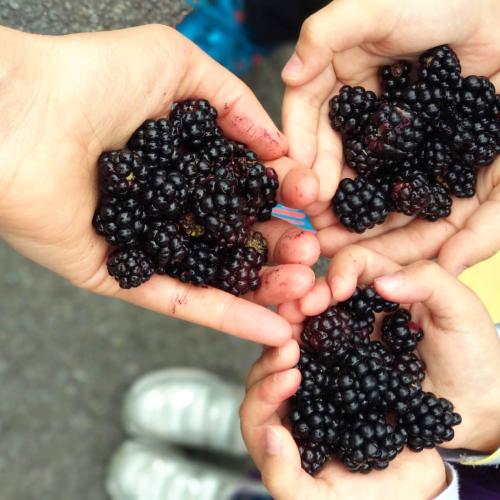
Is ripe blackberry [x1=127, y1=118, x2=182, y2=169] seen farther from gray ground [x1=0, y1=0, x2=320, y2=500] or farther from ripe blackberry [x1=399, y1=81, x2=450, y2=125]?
gray ground [x1=0, y1=0, x2=320, y2=500]

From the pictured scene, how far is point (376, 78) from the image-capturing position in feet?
4.99

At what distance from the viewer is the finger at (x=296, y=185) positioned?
51.5 inches

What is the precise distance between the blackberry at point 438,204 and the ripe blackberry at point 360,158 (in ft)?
0.48

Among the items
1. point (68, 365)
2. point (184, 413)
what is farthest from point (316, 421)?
point (68, 365)

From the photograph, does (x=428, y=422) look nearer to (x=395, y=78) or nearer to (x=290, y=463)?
(x=290, y=463)

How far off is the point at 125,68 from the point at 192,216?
33 cm

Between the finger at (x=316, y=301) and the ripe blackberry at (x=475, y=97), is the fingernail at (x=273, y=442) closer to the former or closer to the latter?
the finger at (x=316, y=301)

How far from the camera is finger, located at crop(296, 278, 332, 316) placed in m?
1.26

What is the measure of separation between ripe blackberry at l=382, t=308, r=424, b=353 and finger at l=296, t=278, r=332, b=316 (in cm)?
16

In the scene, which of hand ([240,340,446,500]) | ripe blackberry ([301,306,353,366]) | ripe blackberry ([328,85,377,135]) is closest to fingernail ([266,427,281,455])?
hand ([240,340,446,500])

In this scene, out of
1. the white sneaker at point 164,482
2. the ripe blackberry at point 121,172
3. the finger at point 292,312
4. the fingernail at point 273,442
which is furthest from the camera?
the white sneaker at point 164,482

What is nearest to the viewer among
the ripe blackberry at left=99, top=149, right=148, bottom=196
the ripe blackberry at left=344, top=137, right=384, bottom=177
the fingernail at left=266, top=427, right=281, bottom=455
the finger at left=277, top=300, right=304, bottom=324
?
the fingernail at left=266, top=427, right=281, bottom=455

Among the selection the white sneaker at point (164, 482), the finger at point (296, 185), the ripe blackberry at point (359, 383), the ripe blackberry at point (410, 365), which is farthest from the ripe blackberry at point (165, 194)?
the white sneaker at point (164, 482)

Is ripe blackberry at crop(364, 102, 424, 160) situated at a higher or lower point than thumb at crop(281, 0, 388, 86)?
lower
